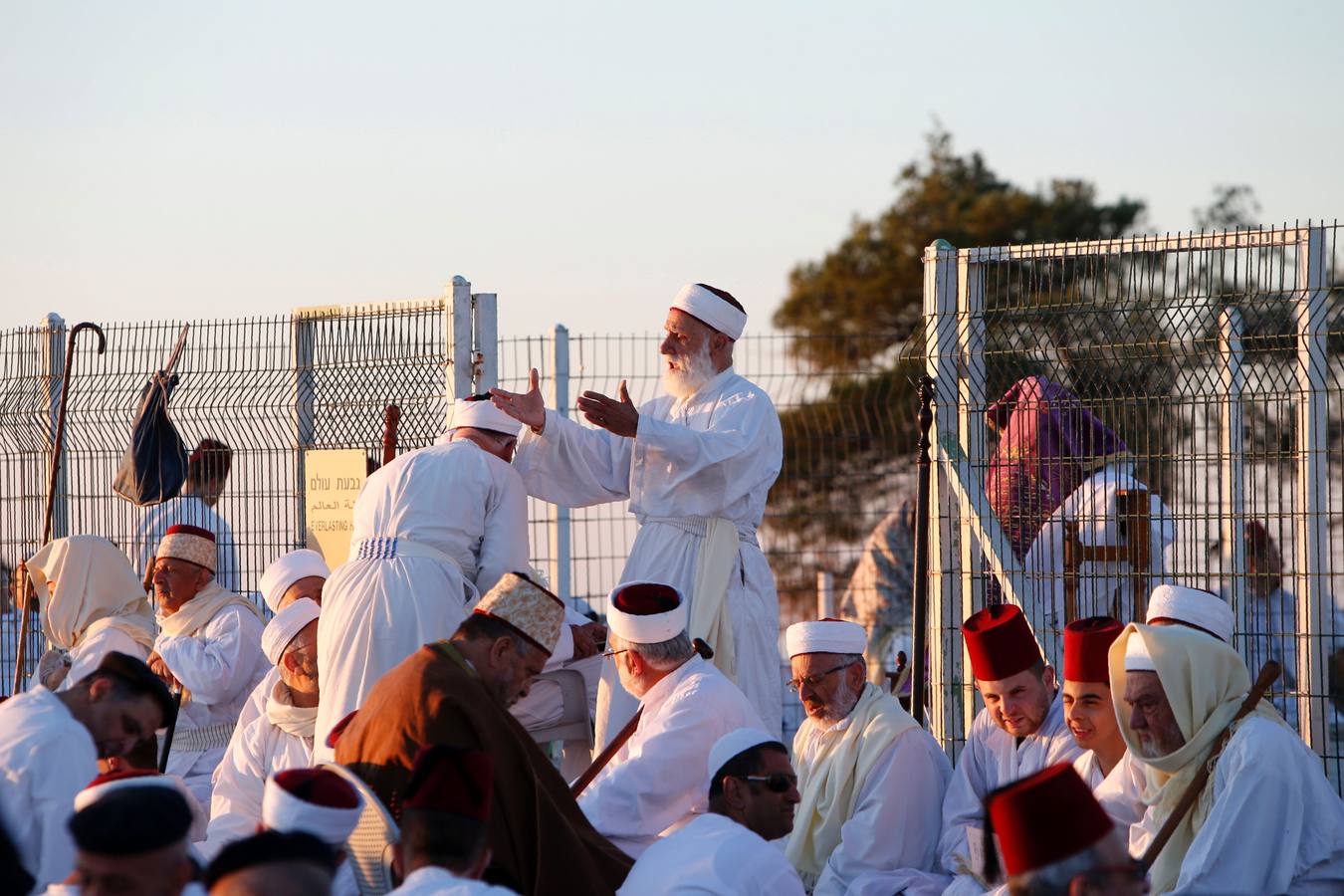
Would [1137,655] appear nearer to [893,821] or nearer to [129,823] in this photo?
[893,821]

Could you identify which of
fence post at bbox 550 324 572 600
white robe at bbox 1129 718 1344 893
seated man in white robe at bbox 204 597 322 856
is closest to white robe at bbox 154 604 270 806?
seated man in white robe at bbox 204 597 322 856

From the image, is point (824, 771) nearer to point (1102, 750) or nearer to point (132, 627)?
point (1102, 750)

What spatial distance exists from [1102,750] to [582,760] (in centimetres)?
255

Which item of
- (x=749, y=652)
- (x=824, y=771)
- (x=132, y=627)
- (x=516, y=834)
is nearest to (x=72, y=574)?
(x=132, y=627)

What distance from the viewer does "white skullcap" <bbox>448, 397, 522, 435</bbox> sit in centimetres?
810

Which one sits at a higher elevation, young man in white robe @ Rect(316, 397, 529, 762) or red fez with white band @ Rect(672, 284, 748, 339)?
red fez with white band @ Rect(672, 284, 748, 339)

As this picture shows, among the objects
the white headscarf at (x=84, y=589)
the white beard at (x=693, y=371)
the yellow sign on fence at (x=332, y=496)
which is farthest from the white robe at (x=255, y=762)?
the white beard at (x=693, y=371)

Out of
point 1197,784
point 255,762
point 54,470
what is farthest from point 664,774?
point 54,470

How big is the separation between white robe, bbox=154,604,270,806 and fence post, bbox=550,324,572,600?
6.04ft

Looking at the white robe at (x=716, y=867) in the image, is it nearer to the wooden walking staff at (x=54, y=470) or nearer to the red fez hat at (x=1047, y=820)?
the red fez hat at (x=1047, y=820)

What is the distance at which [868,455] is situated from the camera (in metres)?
13.7

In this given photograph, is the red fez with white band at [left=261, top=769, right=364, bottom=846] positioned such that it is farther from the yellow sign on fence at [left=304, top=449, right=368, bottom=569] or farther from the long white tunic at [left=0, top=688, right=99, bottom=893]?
the yellow sign on fence at [left=304, top=449, right=368, bottom=569]

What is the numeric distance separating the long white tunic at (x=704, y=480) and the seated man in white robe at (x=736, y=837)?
8.18 feet

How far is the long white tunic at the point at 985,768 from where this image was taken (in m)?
6.66
